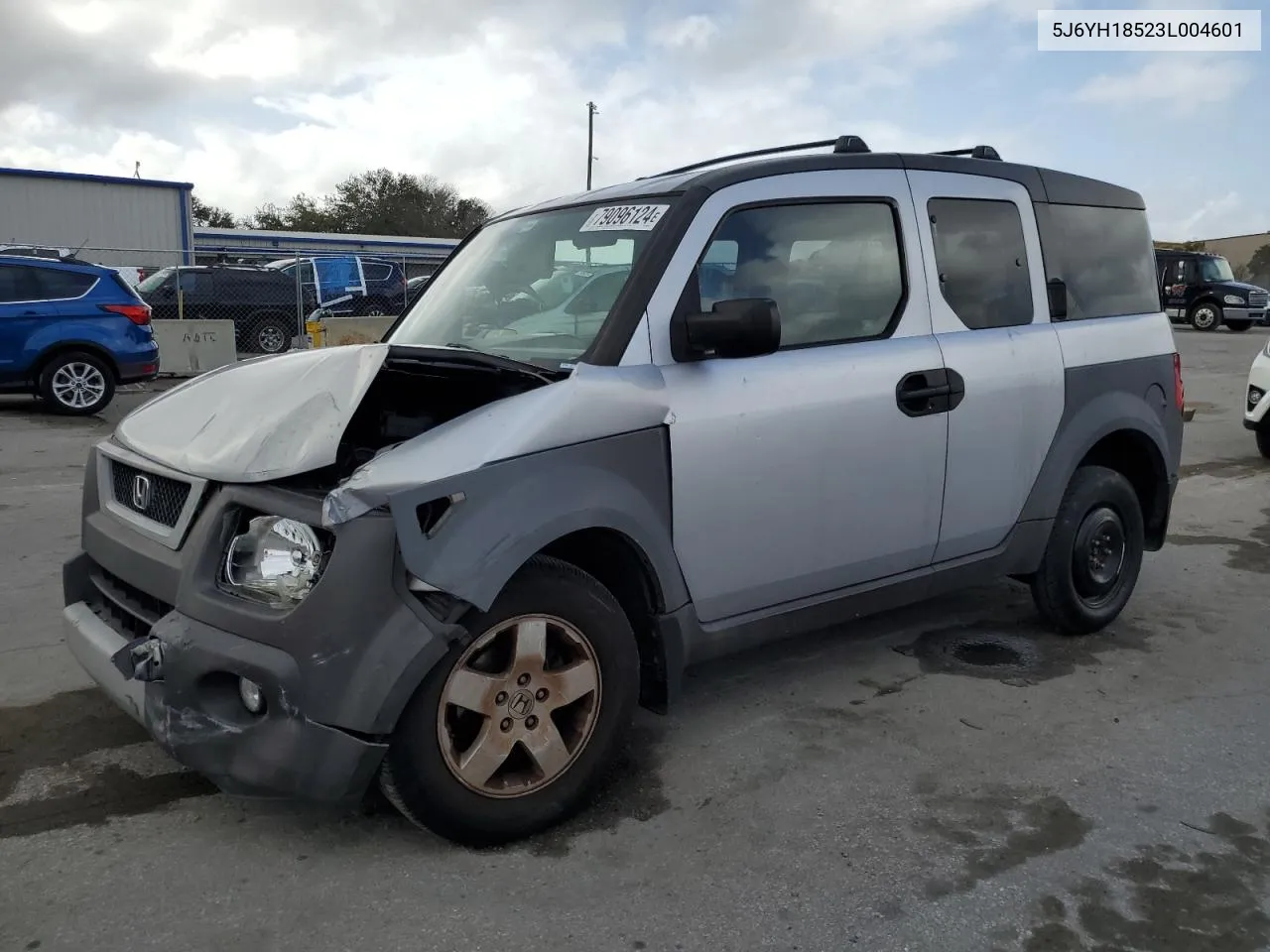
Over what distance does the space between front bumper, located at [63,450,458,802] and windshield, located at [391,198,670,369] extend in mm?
920

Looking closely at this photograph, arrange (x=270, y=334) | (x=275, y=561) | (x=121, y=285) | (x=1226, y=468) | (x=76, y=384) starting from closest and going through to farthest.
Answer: (x=275, y=561), (x=1226, y=468), (x=76, y=384), (x=121, y=285), (x=270, y=334)

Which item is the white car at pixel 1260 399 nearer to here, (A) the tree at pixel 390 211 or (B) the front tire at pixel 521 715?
(B) the front tire at pixel 521 715

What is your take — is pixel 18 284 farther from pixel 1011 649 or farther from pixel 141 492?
pixel 1011 649

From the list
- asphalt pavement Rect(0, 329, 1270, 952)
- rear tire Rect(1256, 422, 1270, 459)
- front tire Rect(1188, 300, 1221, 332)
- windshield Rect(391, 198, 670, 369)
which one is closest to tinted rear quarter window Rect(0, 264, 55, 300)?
asphalt pavement Rect(0, 329, 1270, 952)

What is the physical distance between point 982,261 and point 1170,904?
7.77 ft

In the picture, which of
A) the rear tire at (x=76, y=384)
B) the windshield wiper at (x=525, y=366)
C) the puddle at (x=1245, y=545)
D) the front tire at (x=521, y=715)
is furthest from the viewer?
the rear tire at (x=76, y=384)

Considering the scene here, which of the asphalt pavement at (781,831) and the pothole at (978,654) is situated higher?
the pothole at (978,654)

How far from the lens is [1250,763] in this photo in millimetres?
3436

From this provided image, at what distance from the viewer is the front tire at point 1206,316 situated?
28.4 meters

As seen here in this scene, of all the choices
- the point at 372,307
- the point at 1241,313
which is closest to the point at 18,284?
the point at 372,307

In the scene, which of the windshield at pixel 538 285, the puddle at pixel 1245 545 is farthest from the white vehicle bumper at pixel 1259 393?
the windshield at pixel 538 285

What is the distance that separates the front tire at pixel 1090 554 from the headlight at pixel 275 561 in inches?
122

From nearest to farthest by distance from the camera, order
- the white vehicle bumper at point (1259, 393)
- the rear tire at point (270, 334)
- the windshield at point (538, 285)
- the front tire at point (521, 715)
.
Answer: the front tire at point (521, 715)
the windshield at point (538, 285)
the white vehicle bumper at point (1259, 393)
the rear tire at point (270, 334)

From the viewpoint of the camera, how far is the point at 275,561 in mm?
2635
